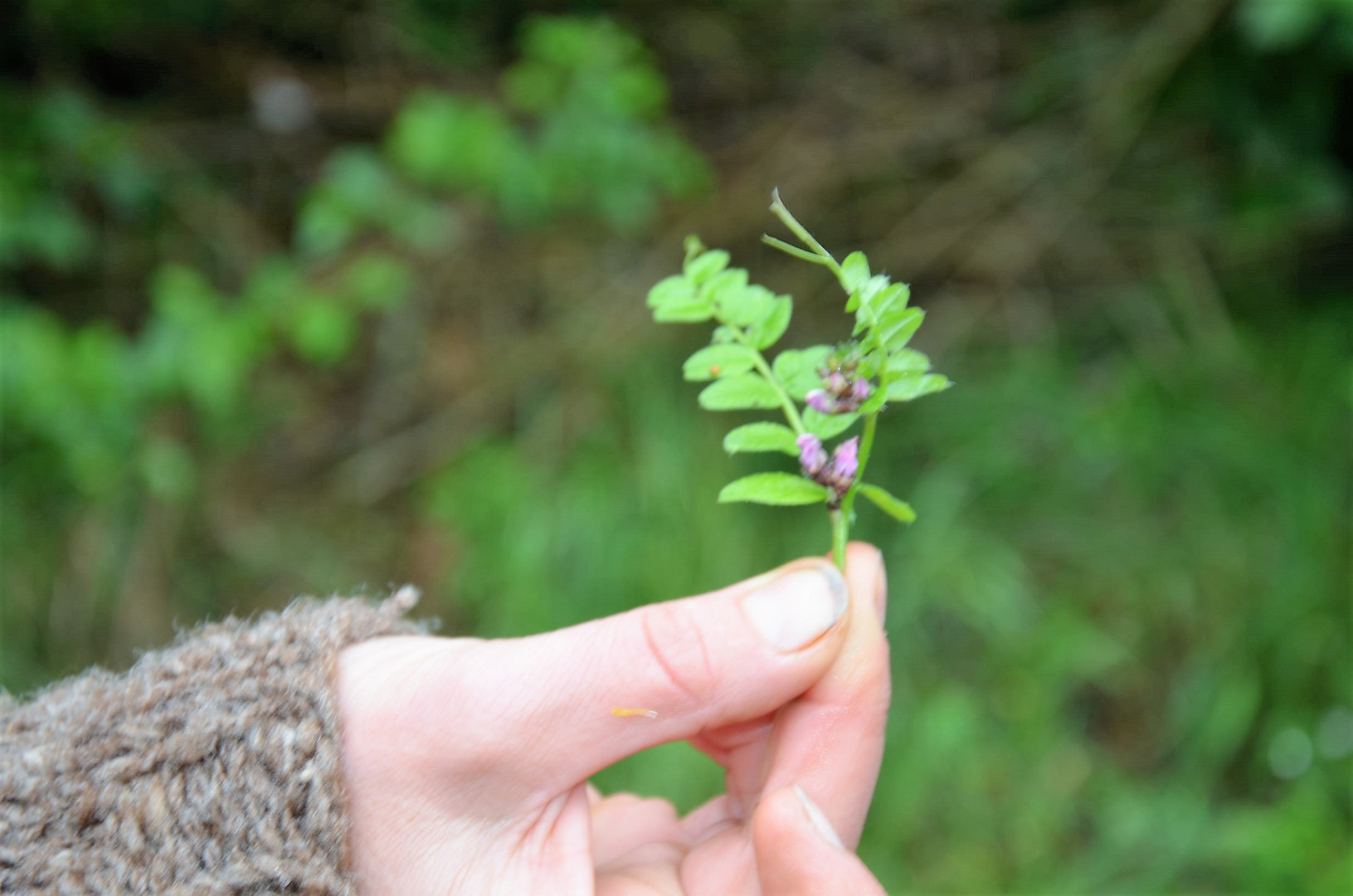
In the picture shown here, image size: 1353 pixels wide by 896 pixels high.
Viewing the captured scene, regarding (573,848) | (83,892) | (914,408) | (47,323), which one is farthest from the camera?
(914,408)

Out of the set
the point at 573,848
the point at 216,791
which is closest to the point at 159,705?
the point at 216,791

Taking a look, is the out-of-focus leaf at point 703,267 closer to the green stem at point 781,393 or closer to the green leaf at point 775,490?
the green stem at point 781,393

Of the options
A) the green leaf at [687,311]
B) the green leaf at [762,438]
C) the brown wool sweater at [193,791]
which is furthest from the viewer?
the green leaf at [687,311]

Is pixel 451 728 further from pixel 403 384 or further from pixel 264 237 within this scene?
pixel 264 237

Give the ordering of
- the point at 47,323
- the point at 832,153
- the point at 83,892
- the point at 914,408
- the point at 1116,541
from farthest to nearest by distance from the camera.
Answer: the point at 832,153, the point at 914,408, the point at 1116,541, the point at 47,323, the point at 83,892

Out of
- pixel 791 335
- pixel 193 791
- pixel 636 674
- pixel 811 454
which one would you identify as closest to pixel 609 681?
pixel 636 674

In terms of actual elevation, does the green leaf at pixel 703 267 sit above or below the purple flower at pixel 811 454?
above

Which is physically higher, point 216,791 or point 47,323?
point 47,323

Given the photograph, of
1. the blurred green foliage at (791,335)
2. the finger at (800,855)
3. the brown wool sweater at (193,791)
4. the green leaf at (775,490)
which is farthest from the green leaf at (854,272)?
the blurred green foliage at (791,335)
